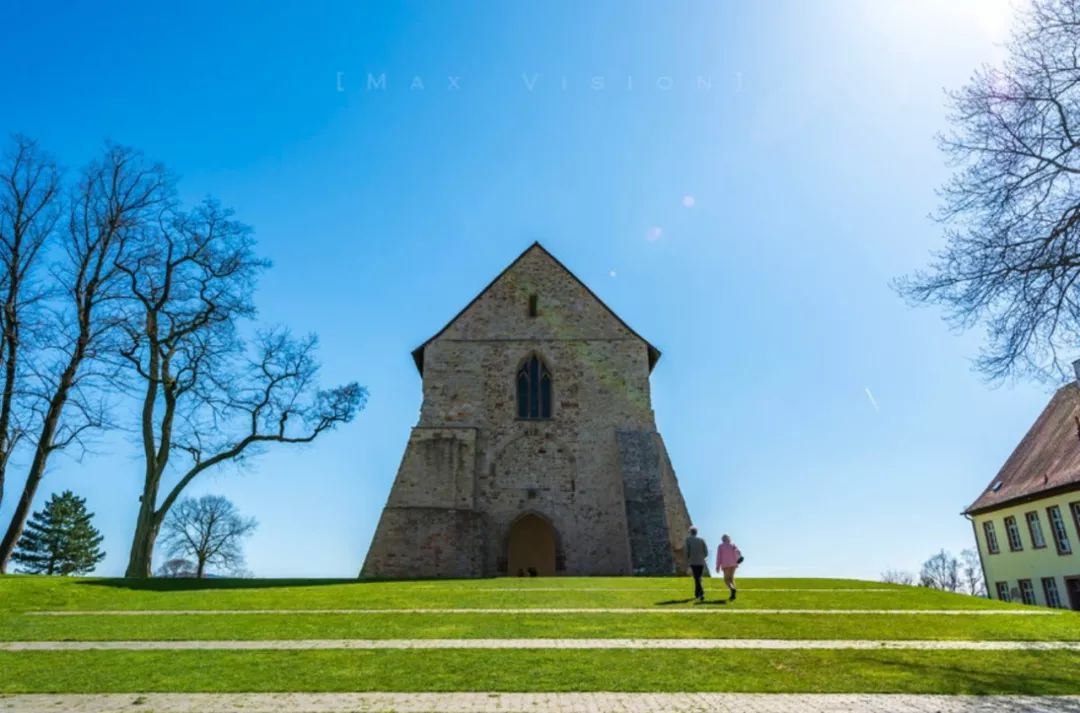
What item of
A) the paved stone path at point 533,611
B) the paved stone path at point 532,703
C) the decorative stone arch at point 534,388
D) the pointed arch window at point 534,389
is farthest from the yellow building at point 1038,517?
the paved stone path at point 532,703

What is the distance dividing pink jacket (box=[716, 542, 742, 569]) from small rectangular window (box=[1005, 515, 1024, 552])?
2060 centimetres

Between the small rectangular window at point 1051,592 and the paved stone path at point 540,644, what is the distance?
65.6 feet

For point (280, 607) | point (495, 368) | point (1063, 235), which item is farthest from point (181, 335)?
point (1063, 235)

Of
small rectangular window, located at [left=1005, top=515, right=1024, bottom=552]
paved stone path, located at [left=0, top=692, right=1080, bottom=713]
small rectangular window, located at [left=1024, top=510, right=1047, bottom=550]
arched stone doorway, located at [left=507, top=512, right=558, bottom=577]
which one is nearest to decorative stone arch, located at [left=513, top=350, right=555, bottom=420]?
arched stone doorway, located at [left=507, top=512, right=558, bottom=577]

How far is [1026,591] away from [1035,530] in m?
2.74

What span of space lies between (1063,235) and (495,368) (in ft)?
56.2

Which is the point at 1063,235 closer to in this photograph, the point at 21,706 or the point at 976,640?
the point at 976,640

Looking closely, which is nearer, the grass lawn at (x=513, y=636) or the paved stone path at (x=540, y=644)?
the grass lawn at (x=513, y=636)

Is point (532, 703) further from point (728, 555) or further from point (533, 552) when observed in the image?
point (533, 552)

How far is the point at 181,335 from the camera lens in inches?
823

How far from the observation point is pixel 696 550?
519 inches

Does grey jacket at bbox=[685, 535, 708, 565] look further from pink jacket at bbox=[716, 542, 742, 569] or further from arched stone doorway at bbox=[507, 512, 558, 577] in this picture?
arched stone doorway at bbox=[507, 512, 558, 577]

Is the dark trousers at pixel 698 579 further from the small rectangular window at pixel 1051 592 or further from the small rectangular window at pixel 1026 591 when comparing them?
the small rectangular window at pixel 1026 591

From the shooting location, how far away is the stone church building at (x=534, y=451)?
20406 millimetres
